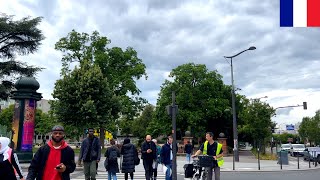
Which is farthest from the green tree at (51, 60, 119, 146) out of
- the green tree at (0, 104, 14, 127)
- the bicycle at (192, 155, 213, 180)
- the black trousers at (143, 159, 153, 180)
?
the green tree at (0, 104, 14, 127)

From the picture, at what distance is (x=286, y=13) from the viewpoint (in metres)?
6.01

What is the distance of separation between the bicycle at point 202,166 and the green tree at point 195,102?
38.7 m

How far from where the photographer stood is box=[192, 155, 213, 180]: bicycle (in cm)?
1063

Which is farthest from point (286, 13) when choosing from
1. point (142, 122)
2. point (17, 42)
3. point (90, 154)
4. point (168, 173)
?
point (142, 122)

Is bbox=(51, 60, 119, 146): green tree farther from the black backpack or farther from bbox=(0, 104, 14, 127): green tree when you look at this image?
bbox=(0, 104, 14, 127): green tree

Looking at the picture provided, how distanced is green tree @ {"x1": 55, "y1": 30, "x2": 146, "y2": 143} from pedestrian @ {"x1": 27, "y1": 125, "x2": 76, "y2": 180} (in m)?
40.5

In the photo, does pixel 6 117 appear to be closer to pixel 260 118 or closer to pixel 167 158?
pixel 260 118

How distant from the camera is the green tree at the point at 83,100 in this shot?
23438 mm

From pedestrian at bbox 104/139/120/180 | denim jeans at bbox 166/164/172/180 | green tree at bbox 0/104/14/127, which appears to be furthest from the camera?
green tree at bbox 0/104/14/127

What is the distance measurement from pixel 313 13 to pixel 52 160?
452 centimetres

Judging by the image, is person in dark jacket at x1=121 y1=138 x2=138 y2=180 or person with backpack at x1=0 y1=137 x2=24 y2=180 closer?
person with backpack at x1=0 y1=137 x2=24 y2=180

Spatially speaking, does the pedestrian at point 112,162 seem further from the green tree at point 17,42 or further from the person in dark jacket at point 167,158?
the green tree at point 17,42

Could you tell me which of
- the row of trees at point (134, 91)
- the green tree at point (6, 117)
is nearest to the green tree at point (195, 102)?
the row of trees at point (134, 91)

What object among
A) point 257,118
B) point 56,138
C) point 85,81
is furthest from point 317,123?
point 56,138
